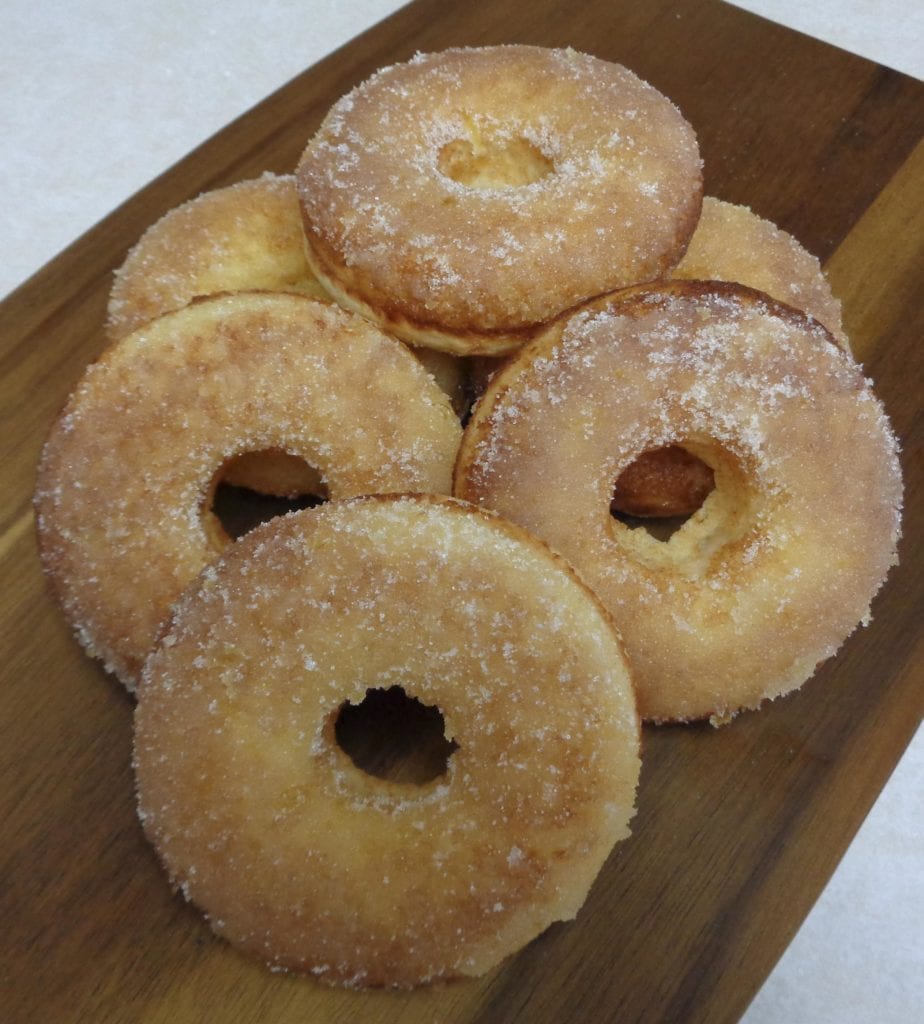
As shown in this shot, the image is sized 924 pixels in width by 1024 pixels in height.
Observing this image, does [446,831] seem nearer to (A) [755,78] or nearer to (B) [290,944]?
(B) [290,944]

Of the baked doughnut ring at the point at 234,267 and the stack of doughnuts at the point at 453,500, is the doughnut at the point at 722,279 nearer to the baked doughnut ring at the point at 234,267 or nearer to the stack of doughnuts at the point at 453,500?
the stack of doughnuts at the point at 453,500

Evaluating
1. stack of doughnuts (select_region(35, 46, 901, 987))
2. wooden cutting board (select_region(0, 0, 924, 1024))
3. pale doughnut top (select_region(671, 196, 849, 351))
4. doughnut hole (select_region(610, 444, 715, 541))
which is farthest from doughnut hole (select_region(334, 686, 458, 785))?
pale doughnut top (select_region(671, 196, 849, 351))

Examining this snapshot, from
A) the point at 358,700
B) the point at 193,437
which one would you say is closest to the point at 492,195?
the point at 193,437

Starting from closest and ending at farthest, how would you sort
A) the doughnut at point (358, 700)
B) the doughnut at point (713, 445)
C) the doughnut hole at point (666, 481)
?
the doughnut at point (358, 700) < the doughnut at point (713, 445) < the doughnut hole at point (666, 481)

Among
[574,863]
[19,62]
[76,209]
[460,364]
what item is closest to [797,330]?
[460,364]

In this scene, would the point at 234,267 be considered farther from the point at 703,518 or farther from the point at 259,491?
the point at 703,518

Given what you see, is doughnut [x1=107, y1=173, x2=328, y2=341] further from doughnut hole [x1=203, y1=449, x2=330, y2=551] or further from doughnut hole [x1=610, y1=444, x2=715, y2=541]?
doughnut hole [x1=610, y1=444, x2=715, y2=541]

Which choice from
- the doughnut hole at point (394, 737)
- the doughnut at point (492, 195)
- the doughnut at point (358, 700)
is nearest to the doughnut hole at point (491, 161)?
the doughnut at point (492, 195)

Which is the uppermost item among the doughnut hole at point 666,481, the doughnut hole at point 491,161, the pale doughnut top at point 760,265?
the pale doughnut top at point 760,265
